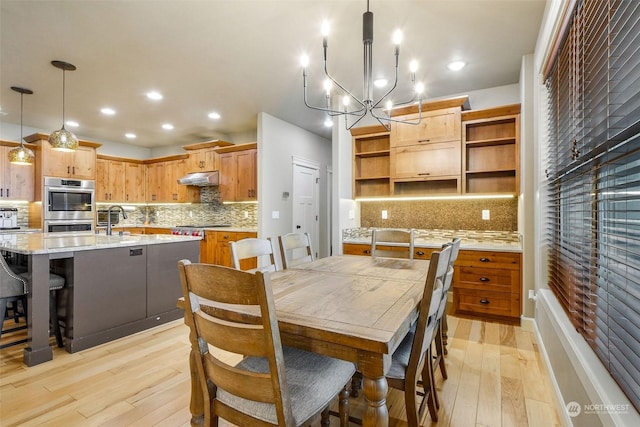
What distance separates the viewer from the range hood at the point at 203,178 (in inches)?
234

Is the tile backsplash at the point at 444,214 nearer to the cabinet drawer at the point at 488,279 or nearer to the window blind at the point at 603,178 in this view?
the cabinet drawer at the point at 488,279

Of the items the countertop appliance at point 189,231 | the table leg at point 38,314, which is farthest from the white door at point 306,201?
the table leg at point 38,314

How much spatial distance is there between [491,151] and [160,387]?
3.92 m

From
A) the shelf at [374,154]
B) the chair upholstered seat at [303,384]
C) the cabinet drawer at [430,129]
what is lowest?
the chair upholstered seat at [303,384]

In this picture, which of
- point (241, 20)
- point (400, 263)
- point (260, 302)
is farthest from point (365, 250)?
point (260, 302)

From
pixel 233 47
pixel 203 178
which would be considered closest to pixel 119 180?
pixel 203 178

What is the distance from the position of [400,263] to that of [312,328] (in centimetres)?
145

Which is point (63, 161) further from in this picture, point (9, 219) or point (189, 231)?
point (189, 231)

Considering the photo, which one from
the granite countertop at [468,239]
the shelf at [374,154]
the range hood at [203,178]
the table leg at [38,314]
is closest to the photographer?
the table leg at [38,314]

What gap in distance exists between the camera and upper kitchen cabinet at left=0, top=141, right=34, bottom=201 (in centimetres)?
520

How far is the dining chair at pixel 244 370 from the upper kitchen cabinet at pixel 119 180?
22.1 ft

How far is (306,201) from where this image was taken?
235 inches

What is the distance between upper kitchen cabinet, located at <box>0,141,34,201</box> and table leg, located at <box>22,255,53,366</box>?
13.5 feet

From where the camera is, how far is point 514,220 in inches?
142
